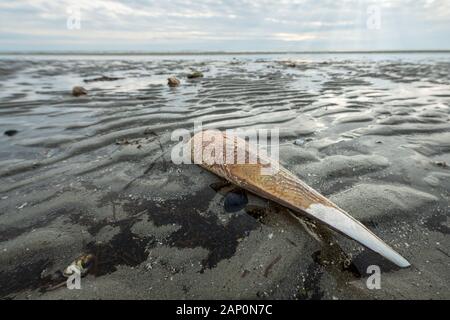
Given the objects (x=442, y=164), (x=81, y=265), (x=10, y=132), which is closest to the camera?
(x=81, y=265)

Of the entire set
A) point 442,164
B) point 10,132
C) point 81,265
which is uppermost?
point 10,132

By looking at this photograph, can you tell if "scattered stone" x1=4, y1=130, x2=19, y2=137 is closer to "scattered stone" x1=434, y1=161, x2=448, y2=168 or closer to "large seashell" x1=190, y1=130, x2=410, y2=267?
"large seashell" x1=190, y1=130, x2=410, y2=267

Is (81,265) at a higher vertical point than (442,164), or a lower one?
lower

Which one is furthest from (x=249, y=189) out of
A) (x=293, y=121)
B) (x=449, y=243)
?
(x=293, y=121)

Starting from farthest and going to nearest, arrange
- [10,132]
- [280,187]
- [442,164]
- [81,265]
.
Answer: [10,132], [442,164], [280,187], [81,265]

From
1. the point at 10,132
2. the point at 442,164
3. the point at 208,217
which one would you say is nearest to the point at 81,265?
the point at 208,217

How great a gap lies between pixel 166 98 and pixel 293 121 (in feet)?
12.6

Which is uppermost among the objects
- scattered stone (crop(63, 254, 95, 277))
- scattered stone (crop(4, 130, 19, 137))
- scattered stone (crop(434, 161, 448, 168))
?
scattered stone (crop(4, 130, 19, 137))

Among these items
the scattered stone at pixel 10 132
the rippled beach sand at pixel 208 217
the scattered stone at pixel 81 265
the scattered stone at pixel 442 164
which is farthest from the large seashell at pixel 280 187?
the scattered stone at pixel 10 132

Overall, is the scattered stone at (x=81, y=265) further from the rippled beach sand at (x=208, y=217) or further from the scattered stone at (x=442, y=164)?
the scattered stone at (x=442, y=164)

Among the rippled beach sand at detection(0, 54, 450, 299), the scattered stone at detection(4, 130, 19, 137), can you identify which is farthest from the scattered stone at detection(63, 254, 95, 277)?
the scattered stone at detection(4, 130, 19, 137)

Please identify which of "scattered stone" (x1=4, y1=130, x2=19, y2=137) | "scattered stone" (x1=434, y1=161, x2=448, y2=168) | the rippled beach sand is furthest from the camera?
"scattered stone" (x1=4, y1=130, x2=19, y2=137)

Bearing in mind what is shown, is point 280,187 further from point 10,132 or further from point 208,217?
point 10,132
